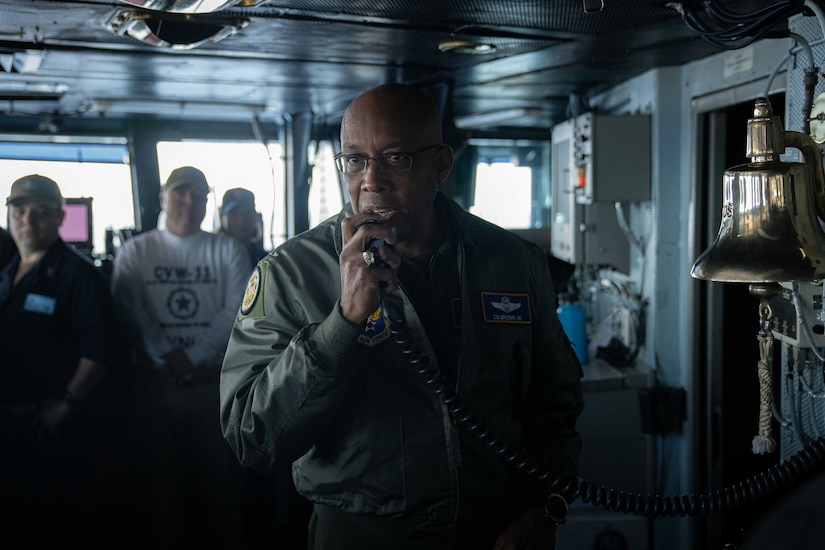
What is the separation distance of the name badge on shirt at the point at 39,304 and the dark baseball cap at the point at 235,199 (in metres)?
1.43

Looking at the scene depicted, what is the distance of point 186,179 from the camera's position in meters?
3.77

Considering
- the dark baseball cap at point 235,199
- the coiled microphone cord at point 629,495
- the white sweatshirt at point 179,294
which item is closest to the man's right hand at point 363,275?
the coiled microphone cord at point 629,495

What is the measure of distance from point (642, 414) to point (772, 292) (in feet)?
7.12

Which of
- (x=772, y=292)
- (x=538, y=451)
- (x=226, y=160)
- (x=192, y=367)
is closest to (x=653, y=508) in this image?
(x=538, y=451)

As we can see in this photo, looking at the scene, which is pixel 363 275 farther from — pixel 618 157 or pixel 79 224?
pixel 79 224

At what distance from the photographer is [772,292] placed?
1.58 metres

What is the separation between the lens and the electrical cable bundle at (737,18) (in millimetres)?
2002

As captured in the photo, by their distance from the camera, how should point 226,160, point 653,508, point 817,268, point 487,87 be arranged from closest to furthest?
point 817,268 → point 653,508 → point 487,87 → point 226,160

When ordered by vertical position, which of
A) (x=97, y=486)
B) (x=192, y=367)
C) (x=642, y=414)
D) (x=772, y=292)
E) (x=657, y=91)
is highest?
(x=657, y=91)

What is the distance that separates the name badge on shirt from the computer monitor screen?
94.4 inches

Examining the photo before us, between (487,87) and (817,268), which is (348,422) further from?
(487,87)

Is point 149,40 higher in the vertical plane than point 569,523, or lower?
higher

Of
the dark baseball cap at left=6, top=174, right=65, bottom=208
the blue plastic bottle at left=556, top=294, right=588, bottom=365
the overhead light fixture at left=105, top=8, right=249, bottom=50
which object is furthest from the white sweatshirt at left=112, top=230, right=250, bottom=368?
the blue plastic bottle at left=556, top=294, right=588, bottom=365

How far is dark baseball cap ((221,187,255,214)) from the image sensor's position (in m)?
4.68
